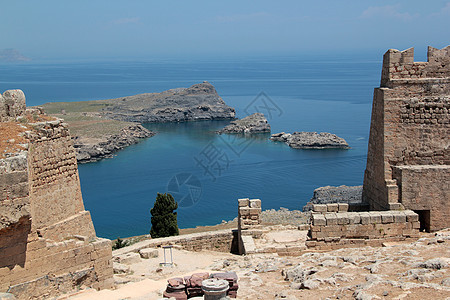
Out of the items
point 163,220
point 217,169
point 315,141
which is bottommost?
point 217,169

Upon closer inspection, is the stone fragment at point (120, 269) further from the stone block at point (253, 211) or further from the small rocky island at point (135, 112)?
the small rocky island at point (135, 112)

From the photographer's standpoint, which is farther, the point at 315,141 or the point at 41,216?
the point at 315,141

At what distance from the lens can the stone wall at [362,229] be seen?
11.2 m

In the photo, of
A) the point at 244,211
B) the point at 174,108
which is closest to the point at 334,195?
the point at 244,211

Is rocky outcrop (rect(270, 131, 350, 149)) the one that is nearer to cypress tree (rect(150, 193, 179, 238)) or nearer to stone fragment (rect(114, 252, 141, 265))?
cypress tree (rect(150, 193, 179, 238))

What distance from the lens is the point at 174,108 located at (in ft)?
366

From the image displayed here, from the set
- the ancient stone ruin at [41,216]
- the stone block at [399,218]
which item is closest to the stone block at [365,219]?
the stone block at [399,218]

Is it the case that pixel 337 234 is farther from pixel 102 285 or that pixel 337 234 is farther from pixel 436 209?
pixel 102 285

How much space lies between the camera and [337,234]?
11.2 meters

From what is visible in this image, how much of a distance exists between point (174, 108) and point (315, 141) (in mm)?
45061

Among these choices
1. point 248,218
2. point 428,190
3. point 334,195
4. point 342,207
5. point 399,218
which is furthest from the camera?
point 334,195

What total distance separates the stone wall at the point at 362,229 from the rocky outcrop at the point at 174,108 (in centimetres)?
9649

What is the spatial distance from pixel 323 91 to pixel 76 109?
67.0 m

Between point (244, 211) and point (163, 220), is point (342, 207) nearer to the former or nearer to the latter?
point (244, 211)
